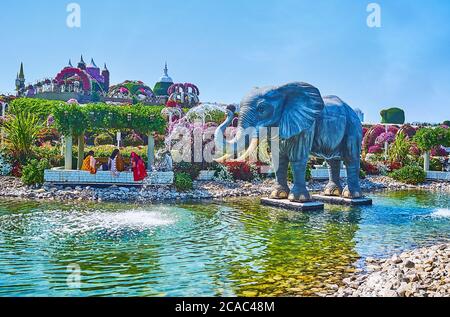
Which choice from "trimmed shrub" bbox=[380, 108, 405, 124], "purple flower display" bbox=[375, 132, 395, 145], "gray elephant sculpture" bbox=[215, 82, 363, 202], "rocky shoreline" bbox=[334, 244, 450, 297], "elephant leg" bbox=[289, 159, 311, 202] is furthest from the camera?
"trimmed shrub" bbox=[380, 108, 405, 124]

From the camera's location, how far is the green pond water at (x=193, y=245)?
629 cm

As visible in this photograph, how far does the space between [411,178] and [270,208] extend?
487 inches

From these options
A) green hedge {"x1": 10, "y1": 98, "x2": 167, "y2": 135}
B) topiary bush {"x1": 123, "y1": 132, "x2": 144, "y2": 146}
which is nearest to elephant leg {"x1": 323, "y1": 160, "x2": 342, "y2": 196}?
green hedge {"x1": 10, "y1": 98, "x2": 167, "y2": 135}

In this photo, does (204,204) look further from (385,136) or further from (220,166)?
(385,136)

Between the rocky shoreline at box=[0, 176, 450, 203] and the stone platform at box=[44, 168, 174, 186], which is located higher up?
the stone platform at box=[44, 168, 174, 186]

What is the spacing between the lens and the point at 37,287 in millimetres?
6082

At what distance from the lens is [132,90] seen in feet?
255

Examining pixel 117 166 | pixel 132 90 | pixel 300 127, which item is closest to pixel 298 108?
pixel 300 127

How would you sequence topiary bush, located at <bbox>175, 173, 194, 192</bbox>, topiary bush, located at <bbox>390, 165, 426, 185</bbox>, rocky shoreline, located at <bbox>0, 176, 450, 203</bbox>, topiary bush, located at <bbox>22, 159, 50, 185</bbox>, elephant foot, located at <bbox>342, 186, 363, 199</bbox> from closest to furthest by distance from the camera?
elephant foot, located at <bbox>342, 186, 363, 199</bbox>, rocky shoreline, located at <bbox>0, 176, 450, 203</bbox>, topiary bush, located at <bbox>22, 159, 50, 185</bbox>, topiary bush, located at <bbox>175, 173, 194, 192</bbox>, topiary bush, located at <bbox>390, 165, 426, 185</bbox>

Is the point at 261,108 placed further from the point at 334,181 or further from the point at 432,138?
the point at 432,138

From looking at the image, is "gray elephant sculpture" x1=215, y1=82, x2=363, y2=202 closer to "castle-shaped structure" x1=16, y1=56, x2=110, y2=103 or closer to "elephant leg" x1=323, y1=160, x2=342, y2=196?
"elephant leg" x1=323, y1=160, x2=342, y2=196

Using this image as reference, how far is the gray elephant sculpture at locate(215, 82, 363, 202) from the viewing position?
40.9ft

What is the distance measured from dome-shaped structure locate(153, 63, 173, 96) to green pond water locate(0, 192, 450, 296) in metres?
68.8
